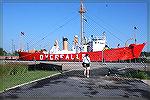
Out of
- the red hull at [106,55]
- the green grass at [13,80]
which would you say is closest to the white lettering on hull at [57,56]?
the red hull at [106,55]

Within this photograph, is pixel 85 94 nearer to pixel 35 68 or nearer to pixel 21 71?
pixel 21 71

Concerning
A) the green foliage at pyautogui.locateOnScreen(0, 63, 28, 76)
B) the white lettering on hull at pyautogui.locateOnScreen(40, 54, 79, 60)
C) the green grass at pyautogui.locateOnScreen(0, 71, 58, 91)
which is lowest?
the green grass at pyautogui.locateOnScreen(0, 71, 58, 91)

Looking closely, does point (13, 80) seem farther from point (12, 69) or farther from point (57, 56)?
point (57, 56)

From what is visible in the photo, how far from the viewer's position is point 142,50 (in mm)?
31484


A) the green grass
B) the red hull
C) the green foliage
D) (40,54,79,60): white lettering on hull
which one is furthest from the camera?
(40,54,79,60): white lettering on hull

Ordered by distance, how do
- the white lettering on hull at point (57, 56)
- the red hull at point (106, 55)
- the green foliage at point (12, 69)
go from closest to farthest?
1. the green foliage at point (12, 69)
2. the red hull at point (106, 55)
3. the white lettering on hull at point (57, 56)

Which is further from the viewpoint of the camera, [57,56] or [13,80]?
[57,56]

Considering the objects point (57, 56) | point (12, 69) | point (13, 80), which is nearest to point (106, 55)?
point (57, 56)

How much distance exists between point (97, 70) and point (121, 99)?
1671cm

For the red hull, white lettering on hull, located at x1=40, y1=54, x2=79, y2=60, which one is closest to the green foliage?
the red hull

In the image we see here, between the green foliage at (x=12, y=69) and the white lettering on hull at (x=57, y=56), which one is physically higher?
the white lettering on hull at (x=57, y=56)

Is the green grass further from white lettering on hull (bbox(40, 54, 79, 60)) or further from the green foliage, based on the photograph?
white lettering on hull (bbox(40, 54, 79, 60))

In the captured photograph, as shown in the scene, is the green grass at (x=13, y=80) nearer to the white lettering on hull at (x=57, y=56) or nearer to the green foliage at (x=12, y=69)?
the green foliage at (x=12, y=69)

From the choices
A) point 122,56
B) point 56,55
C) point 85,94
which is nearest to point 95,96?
point 85,94
